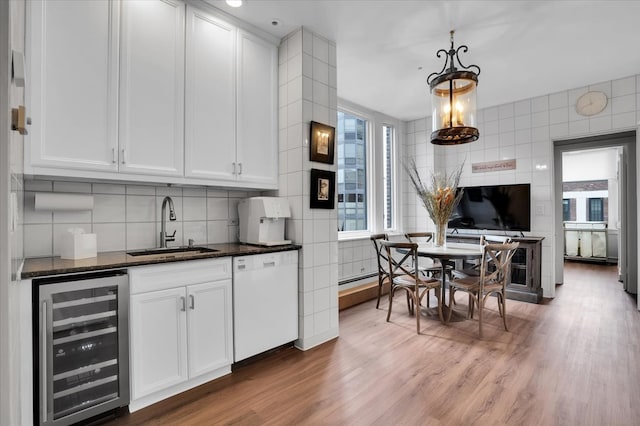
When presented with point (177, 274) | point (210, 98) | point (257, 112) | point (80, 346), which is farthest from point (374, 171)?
point (80, 346)

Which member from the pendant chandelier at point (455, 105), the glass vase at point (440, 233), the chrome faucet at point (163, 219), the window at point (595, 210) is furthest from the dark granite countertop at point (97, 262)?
the window at point (595, 210)

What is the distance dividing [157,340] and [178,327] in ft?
0.44

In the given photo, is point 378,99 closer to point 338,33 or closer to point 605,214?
point 338,33

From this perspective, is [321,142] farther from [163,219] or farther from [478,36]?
[478,36]

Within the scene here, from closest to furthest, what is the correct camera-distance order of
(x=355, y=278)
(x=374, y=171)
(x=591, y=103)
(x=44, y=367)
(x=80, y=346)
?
(x=44, y=367) < (x=80, y=346) < (x=591, y=103) < (x=355, y=278) < (x=374, y=171)

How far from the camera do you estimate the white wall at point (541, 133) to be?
3.85 metres

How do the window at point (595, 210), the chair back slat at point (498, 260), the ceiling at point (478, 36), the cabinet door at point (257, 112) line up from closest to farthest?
the ceiling at point (478, 36) < the cabinet door at point (257, 112) < the chair back slat at point (498, 260) < the window at point (595, 210)

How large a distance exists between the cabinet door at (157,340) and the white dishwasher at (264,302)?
403 millimetres

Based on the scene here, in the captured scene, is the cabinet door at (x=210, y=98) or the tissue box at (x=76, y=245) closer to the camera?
the tissue box at (x=76, y=245)

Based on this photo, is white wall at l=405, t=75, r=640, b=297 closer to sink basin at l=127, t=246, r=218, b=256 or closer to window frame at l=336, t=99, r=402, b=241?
window frame at l=336, t=99, r=402, b=241

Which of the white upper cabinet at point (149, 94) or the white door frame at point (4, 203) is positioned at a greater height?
the white upper cabinet at point (149, 94)

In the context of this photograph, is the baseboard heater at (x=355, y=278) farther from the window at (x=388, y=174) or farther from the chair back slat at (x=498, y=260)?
the chair back slat at (x=498, y=260)

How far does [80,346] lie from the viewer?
1700mm

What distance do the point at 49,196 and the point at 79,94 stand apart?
0.63 meters
